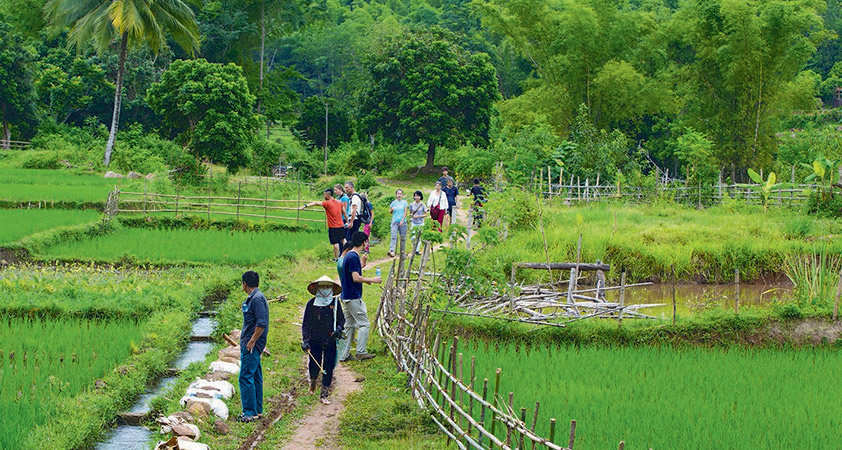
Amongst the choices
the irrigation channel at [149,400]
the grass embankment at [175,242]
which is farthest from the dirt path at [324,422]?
the grass embankment at [175,242]

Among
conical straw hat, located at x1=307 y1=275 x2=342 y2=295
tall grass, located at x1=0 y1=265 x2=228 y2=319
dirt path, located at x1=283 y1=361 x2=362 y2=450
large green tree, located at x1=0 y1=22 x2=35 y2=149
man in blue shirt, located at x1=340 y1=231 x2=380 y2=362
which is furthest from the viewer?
large green tree, located at x1=0 y1=22 x2=35 y2=149

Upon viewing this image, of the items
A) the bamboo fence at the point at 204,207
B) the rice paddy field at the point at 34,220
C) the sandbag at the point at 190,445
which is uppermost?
the bamboo fence at the point at 204,207

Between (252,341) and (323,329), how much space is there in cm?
100

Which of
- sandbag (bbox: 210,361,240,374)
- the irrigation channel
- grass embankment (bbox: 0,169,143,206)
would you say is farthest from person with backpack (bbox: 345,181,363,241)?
grass embankment (bbox: 0,169,143,206)

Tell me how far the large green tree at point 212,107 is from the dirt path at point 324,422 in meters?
20.9

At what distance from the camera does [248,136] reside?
3016cm

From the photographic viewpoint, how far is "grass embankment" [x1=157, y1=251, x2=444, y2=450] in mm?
7242

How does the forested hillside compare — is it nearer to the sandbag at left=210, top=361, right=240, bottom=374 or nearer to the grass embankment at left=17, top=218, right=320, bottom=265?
the grass embankment at left=17, top=218, right=320, bottom=265

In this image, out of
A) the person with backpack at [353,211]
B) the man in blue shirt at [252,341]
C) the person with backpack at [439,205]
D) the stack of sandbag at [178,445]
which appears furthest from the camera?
the person with backpack at [439,205]

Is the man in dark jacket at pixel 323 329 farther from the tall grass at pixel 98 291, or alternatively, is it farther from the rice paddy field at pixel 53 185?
the rice paddy field at pixel 53 185

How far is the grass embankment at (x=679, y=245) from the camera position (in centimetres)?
1551

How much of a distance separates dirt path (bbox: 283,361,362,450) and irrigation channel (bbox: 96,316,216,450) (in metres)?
1.15

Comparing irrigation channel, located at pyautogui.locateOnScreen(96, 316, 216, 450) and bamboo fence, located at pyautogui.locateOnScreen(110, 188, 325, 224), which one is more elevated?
bamboo fence, located at pyautogui.locateOnScreen(110, 188, 325, 224)

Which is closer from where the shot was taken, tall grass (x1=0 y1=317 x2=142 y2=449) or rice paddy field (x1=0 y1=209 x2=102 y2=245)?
tall grass (x1=0 y1=317 x2=142 y2=449)
